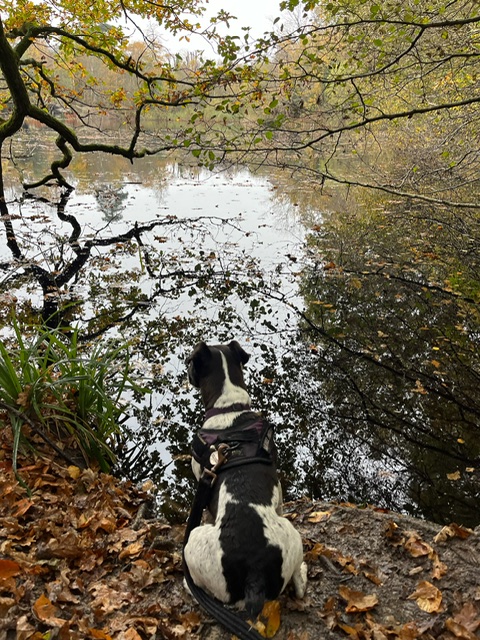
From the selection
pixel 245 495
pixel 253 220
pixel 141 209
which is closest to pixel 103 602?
pixel 245 495

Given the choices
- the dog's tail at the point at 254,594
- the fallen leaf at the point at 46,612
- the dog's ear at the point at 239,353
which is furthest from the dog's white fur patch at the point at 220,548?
the dog's ear at the point at 239,353

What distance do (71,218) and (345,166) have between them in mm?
19385

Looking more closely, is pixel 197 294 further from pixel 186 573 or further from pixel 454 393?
pixel 186 573

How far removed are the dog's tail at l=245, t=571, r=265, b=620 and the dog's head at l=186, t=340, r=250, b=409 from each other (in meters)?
1.35

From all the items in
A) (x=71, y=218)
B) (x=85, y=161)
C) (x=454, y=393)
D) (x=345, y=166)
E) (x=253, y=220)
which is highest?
(x=85, y=161)

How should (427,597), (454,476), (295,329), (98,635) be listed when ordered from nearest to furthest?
(98,635) → (427,597) → (454,476) → (295,329)

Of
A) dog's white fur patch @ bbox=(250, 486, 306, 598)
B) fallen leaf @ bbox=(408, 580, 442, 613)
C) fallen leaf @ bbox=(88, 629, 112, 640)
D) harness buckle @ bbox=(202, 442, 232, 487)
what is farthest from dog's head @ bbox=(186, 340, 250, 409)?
fallen leaf @ bbox=(408, 580, 442, 613)

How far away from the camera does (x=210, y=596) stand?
99.7 inches

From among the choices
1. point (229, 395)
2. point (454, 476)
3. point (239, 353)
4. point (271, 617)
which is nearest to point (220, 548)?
point (271, 617)

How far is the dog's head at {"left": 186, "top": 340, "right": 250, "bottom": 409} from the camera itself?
350 cm

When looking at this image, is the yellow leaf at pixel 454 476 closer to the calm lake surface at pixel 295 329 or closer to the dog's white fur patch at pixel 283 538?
the calm lake surface at pixel 295 329

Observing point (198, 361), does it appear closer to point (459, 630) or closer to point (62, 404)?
point (62, 404)

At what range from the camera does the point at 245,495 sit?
2594 mm

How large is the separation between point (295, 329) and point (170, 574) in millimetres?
5266
